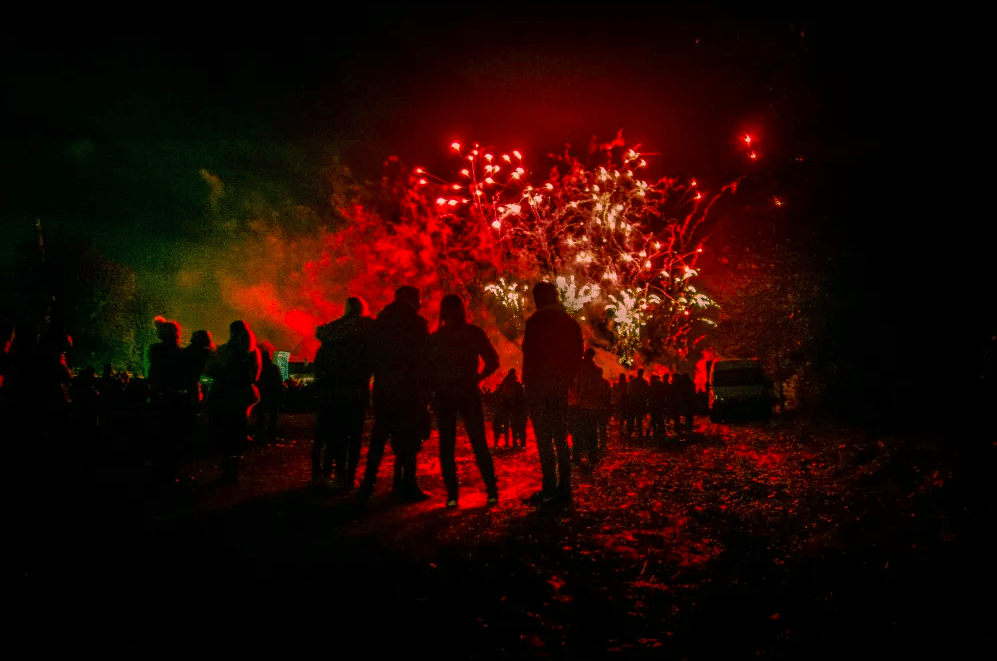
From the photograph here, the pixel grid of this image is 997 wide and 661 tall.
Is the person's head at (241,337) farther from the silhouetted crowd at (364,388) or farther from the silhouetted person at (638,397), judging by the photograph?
the silhouetted person at (638,397)

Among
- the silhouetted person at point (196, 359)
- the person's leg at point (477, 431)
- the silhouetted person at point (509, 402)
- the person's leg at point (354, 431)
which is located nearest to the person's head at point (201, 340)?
the silhouetted person at point (196, 359)

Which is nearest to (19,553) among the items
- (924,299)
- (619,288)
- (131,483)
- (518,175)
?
(131,483)

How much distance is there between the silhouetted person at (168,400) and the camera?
651 cm

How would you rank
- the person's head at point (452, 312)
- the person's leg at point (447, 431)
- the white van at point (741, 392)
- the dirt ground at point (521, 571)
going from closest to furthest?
the dirt ground at point (521, 571) < the person's leg at point (447, 431) < the person's head at point (452, 312) < the white van at point (741, 392)

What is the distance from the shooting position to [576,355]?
5.98m

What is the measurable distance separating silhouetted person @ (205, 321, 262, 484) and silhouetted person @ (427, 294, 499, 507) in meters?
2.32

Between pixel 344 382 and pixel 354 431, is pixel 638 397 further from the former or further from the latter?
pixel 344 382

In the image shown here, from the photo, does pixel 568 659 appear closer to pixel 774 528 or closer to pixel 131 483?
pixel 774 528

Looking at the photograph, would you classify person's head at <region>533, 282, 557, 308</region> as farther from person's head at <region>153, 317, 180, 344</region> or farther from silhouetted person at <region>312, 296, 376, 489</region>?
person's head at <region>153, 317, 180, 344</region>

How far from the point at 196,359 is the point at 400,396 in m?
2.63

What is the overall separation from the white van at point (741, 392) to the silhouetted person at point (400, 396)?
15.5 meters

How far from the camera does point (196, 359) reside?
6637mm

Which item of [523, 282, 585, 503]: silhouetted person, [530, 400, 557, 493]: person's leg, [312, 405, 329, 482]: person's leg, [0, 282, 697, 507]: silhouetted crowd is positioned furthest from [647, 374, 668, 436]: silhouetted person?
[312, 405, 329, 482]: person's leg

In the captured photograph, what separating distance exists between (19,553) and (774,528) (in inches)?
203
